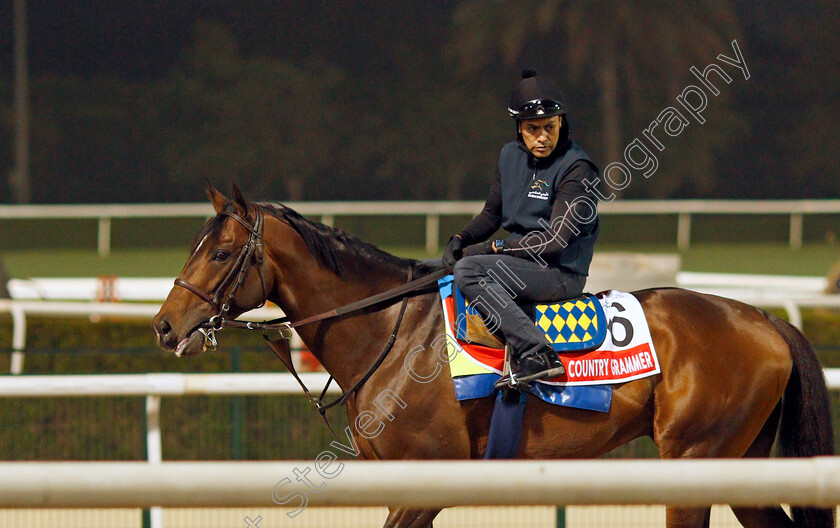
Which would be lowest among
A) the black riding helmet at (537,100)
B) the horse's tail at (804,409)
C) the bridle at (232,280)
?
the horse's tail at (804,409)

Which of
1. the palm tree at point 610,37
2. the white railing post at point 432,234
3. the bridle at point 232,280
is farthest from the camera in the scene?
the palm tree at point 610,37

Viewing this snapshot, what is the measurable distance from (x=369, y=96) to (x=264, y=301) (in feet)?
61.8

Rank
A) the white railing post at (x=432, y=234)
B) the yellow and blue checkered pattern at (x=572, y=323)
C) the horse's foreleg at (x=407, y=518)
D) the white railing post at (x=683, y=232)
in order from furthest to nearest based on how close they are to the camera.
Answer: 1. the white railing post at (x=683, y=232)
2. the white railing post at (x=432, y=234)
3. the yellow and blue checkered pattern at (x=572, y=323)
4. the horse's foreleg at (x=407, y=518)

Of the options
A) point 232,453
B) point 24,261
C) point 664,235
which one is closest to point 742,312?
point 232,453

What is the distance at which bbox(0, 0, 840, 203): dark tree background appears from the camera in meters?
21.0

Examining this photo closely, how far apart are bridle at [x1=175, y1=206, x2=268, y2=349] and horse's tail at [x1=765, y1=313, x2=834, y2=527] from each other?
74.2 inches

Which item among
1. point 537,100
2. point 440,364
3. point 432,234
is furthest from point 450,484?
point 432,234

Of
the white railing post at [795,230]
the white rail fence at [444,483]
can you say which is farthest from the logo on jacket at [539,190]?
the white railing post at [795,230]

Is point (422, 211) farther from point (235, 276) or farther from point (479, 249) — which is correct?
point (235, 276)

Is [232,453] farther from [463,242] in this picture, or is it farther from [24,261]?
[24,261]

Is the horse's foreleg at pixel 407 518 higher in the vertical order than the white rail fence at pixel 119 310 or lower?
lower

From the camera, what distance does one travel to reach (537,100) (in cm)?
342

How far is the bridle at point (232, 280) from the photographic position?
329 centimetres

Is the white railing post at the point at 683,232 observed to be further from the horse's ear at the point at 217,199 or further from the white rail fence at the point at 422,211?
the horse's ear at the point at 217,199
